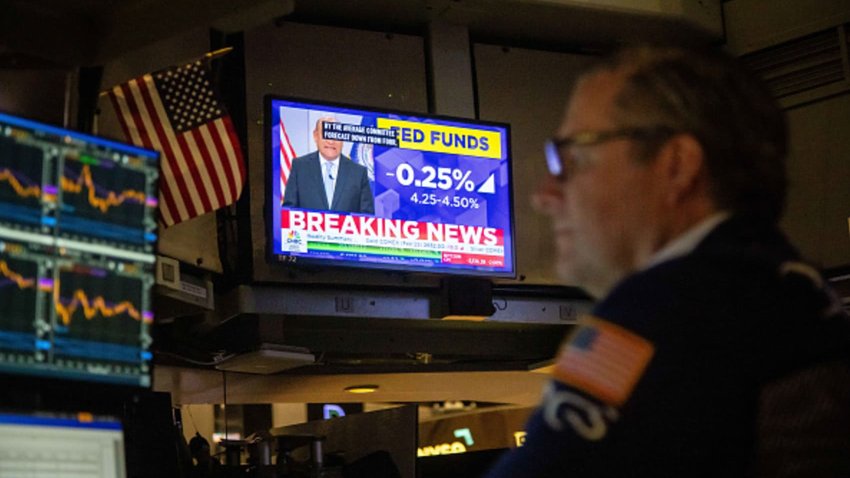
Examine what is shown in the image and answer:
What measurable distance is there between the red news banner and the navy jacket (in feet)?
15.4

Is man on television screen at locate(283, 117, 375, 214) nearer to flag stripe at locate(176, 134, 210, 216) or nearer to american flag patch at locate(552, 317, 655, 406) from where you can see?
flag stripe at locate(176, 134, 210, 216)

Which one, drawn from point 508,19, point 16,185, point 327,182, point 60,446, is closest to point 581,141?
point 60,446

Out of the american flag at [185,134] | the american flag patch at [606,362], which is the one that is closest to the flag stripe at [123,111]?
the american flag at [185,134]

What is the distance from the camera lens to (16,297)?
7.46 feet

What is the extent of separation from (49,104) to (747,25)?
469cm

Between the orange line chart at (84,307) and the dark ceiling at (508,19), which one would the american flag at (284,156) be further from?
the orange line chart at (84,307)

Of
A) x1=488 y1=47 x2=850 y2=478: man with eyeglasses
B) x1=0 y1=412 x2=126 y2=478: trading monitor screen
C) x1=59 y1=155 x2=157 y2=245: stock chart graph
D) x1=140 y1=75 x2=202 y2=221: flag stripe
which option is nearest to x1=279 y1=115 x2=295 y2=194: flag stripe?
x1=140 y1=75 x2=202 y2=221: flag stripe

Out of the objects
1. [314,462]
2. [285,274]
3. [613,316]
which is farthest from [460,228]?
[613,316]

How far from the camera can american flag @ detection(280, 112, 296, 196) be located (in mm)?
5977

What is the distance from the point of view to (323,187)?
6035mm

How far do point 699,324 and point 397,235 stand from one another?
492 centimetres

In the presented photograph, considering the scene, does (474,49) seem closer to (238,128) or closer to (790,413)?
(238,128)

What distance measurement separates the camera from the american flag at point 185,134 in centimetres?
495

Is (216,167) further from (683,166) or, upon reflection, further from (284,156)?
(683,166)
